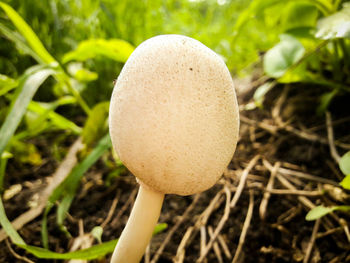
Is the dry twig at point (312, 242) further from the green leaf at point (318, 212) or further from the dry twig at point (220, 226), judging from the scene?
the dry twig at point (220, 226)

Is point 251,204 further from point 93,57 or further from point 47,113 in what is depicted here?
point 93,57

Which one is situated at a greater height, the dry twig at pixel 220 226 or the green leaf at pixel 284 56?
the green leaf at pixel 284 56

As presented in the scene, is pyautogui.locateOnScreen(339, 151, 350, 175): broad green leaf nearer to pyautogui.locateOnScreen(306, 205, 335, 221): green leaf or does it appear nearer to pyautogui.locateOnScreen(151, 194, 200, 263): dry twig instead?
pyautogui.locateOnScreen(306, 205, 335, 221): green leaf

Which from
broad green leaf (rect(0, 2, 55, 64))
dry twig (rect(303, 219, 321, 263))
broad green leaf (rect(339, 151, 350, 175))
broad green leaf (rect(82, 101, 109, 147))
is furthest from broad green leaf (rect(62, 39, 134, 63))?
dry twig (rect(303, 219, 321, 263))

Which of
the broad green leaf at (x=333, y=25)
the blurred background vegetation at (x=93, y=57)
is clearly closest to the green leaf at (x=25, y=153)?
the blurred background vegetation at (x=93, y=57)

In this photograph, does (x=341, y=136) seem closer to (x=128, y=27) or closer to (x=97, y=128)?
(x=97, y=128)
